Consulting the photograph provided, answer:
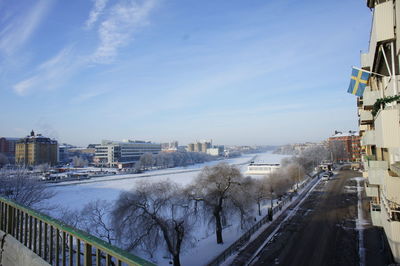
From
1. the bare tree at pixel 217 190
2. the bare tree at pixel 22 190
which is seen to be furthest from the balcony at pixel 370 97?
the bare tree at pixel 22 190

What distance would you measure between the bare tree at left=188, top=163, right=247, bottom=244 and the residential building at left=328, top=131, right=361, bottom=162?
3203 inches

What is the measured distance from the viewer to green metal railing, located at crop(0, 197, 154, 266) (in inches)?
93.3

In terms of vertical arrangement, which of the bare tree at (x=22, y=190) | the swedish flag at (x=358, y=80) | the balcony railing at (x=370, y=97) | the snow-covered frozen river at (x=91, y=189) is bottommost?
the snow-covered frozen river at (x=91, y=189)

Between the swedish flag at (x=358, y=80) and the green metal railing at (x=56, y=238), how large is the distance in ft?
34.7

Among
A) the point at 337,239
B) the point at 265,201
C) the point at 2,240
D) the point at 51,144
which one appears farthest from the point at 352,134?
the point at 51,144

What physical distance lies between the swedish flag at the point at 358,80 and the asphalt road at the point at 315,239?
11.0 m

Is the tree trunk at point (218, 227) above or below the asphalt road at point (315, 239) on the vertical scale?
above

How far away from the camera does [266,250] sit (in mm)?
17906

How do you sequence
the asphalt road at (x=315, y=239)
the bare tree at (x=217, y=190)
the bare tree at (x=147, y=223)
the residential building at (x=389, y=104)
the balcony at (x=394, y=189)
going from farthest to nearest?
the bare tree at (x=217, y=190)
the asphalt road at (x=315, y=239)
the bare tree at (x=147, y=223)
the balcony at (x=394, y=189)
the residential building at (x=389, y=104)

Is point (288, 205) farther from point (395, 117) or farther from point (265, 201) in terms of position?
point (395, 117)

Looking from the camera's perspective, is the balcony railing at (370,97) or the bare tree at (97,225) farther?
the bare tree at (97,225)

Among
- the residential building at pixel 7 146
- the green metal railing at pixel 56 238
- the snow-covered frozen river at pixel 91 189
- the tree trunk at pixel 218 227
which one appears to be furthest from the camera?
the residential building at pixel 7 146

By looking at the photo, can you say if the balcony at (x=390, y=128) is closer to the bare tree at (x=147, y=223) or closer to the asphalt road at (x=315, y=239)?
the asphalt road at (x=315, y=239)

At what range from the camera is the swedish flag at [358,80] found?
10.1m
